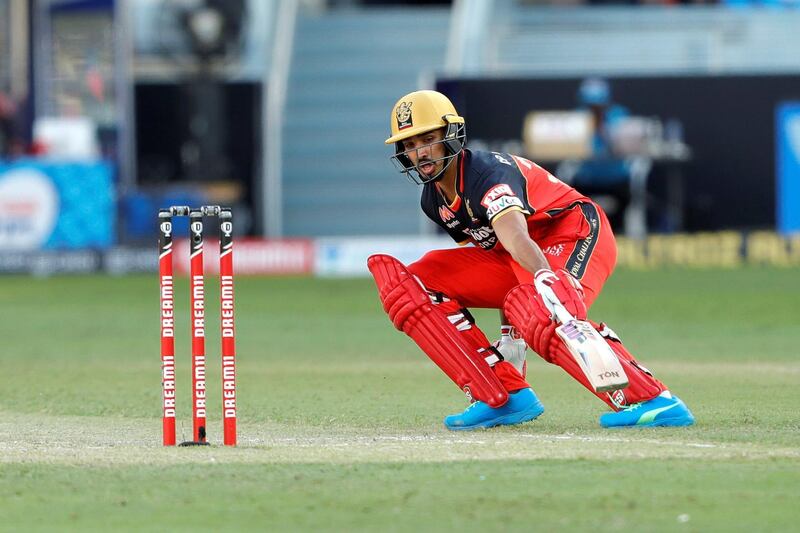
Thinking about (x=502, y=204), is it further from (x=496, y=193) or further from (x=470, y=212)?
(x=470, y=212)

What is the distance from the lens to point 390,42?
80.4ft

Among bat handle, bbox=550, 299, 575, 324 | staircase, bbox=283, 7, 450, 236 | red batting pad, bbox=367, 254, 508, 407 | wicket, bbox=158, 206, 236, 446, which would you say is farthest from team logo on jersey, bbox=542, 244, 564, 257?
staircase, bbox=283, 7, 450, 236

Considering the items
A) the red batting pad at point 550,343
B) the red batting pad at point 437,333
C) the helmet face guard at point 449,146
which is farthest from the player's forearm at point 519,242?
the red batting pad at point 437,333

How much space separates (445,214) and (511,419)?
0.96 m

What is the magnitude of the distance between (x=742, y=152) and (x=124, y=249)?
8.04 m

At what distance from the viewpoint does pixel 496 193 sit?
22.0 ft

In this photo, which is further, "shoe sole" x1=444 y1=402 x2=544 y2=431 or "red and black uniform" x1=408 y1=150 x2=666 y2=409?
"shoe sole" x1=444 y1=402 x2=544 y2=431

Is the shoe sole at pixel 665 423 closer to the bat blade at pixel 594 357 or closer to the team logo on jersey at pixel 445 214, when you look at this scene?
the bat blade at pixel 594 357

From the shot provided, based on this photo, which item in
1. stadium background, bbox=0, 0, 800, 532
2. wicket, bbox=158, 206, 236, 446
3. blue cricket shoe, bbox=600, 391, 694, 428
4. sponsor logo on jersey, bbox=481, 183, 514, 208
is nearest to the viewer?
wicket, bbox=158, 206, 236, 446

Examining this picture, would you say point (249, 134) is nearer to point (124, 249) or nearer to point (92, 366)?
point (124, 249)

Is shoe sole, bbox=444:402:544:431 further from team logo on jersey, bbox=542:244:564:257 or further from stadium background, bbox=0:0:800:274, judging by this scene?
stadium background, bbox=0:0:800:274

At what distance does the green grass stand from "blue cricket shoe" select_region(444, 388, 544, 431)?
0.37 feet

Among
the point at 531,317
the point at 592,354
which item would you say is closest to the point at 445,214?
the point at 531,317

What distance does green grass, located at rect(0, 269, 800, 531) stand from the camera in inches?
192
